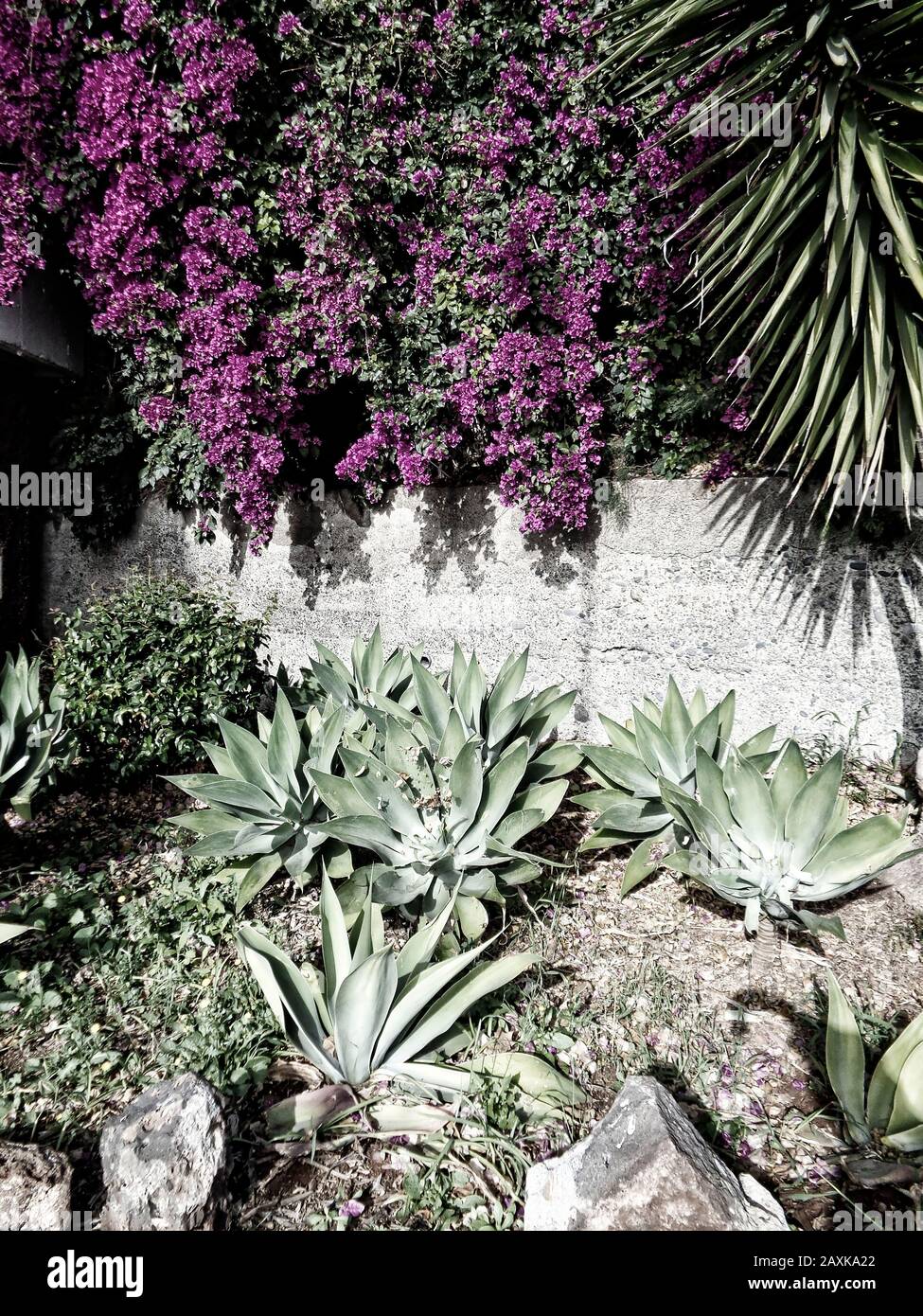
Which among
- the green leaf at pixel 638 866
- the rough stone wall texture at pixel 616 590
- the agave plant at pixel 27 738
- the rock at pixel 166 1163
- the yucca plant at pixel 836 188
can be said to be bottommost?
the rock at pixel 166 1163

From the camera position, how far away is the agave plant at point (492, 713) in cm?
309

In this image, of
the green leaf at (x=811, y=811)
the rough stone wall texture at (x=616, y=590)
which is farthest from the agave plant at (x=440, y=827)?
the rough stone wall texture at (x=616, y=590)

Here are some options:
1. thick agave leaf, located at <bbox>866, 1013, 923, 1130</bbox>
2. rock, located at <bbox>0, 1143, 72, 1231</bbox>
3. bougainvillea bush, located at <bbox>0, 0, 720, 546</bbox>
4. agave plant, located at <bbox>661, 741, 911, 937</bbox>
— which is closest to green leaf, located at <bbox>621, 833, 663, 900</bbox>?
agave plant, located at <bbox>661, 741, 911, 937</bbox>

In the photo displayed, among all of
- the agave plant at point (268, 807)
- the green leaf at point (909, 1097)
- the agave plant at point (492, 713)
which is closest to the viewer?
the green leaf at point (909, 1097)

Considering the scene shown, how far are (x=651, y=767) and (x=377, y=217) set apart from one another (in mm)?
3719

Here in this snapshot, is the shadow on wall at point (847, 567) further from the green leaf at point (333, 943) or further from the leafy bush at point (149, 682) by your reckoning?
the green leaf at point (333, 943)

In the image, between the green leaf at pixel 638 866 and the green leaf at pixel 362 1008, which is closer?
the green leaf at pixel 362 1008

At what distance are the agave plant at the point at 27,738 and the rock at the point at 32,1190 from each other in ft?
6.59

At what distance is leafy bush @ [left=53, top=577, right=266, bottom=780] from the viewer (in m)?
3.60

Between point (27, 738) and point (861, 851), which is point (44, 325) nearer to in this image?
point (27, 738)

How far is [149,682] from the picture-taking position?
3.67 m

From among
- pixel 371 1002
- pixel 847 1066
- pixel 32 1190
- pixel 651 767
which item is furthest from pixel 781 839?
pixel 32 1190

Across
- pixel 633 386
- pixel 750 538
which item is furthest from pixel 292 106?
pixel 750 538

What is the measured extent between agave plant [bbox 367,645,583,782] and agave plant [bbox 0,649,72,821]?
164cm
